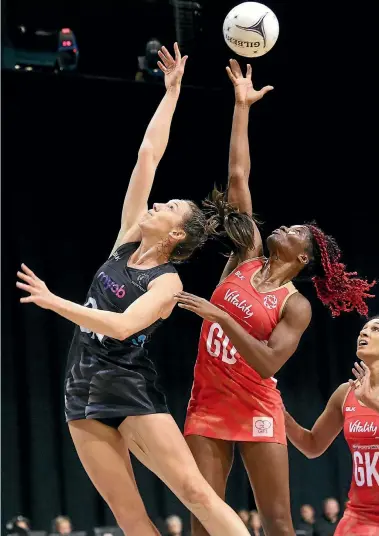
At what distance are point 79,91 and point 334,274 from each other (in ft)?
15.3

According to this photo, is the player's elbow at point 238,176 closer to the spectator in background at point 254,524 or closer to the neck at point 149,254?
the neck at point 149,254

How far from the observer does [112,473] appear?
3.74 meters

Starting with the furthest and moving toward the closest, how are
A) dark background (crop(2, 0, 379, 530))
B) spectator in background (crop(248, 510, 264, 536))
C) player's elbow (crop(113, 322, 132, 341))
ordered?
spectator in background (crop(248, 510, 264, 536))
dark background (crop(2, 0, 379, 530))
player's elbow (crop(113, 322, 132, 341))

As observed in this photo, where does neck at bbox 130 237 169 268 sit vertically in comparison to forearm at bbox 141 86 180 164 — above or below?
below

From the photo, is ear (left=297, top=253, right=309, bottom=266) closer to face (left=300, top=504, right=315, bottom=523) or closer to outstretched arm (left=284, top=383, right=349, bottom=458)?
outstretched arm (left=284, top=383, right=349, bottom=458)

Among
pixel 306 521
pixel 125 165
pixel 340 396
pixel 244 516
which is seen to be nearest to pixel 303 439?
pixel 340 396

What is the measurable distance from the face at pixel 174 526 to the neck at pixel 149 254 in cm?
512

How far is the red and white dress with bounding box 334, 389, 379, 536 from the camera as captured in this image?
4.23m

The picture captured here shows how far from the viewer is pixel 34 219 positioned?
29.2 feet

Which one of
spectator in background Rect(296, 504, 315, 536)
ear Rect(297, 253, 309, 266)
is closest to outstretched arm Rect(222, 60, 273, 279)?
ear Rect(297, 253, 309, 266)

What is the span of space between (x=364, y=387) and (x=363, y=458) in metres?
0.34

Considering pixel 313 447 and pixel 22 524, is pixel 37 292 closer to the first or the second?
pixel 313 447

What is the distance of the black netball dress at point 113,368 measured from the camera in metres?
3.73

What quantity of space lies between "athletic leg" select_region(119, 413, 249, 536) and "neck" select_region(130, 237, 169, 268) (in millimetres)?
654
